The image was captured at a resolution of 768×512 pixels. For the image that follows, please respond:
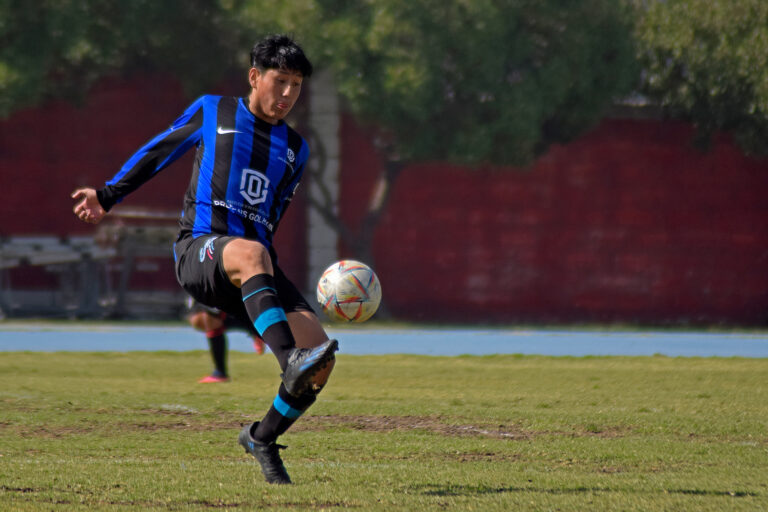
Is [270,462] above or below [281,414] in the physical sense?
below

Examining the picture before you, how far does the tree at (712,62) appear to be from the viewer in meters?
22.1

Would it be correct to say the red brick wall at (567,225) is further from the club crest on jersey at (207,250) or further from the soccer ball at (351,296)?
the club crest on jersey at (207,250)

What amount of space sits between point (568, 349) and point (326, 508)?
41.6ft

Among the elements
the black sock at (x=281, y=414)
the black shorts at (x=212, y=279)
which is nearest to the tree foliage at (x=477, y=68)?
the black shorts at (x=212, y=279)

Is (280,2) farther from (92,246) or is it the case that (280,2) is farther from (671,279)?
(671,279)

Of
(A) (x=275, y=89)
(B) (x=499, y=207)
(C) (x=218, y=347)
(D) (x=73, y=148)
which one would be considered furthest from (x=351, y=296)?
(D) (x=73, y=148)

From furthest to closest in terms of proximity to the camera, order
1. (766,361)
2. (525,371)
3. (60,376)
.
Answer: (766,361), (525,371), (60,376)

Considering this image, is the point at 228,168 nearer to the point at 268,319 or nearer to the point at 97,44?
the point at 268,319

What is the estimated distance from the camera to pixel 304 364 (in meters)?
5.14

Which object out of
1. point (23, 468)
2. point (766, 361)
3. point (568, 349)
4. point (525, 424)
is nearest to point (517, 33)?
point (568, 349)

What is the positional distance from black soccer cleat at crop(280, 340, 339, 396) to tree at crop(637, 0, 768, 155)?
18.7 metres

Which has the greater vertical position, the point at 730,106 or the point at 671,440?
the point at 730,106

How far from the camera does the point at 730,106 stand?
2334cm

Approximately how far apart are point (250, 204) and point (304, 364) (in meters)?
1.09
